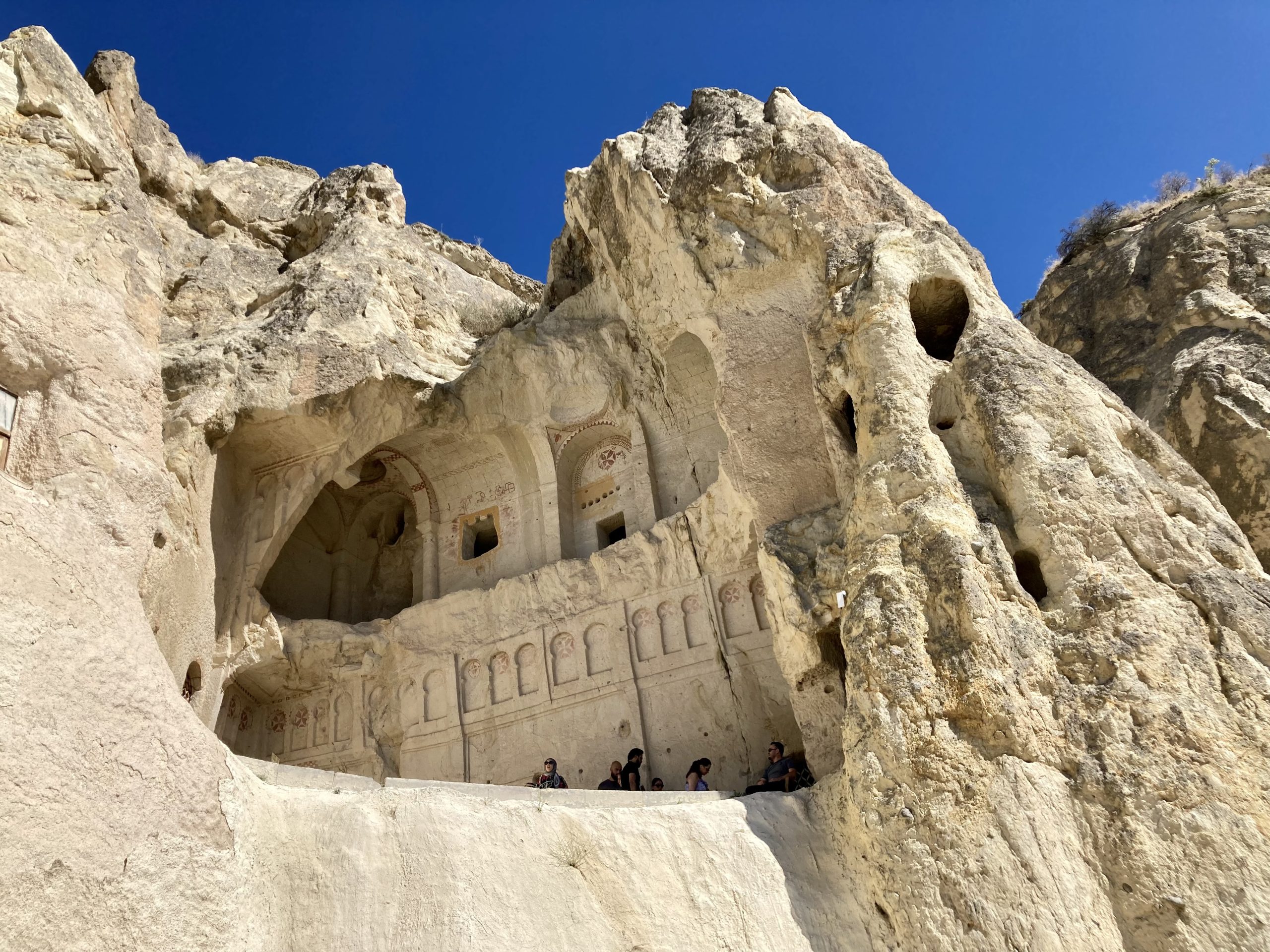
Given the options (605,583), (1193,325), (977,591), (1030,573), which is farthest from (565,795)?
(1193,325)

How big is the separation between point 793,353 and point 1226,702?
215 inches

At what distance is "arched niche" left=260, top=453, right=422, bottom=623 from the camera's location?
1488 cm

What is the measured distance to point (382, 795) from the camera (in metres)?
7.40

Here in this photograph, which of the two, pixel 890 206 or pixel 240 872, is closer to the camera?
pixel 240 872

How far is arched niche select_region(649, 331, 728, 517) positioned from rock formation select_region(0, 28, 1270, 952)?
56 mm

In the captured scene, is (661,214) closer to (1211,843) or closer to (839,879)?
(839,879)

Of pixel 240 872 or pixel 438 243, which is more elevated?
pixel 438 243

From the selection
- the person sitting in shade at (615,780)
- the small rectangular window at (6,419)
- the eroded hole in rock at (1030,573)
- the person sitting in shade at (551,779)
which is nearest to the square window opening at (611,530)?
the person sitting in shade at (615,780)

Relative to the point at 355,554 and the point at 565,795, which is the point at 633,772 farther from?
the point at 355,554

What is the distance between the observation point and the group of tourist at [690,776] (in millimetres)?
9312

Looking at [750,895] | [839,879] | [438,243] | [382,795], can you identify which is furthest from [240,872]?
[438,243]

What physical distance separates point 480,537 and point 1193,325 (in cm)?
1009

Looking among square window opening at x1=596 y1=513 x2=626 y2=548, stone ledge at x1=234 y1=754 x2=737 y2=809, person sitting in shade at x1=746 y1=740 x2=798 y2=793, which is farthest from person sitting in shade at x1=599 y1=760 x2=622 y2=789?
square window opening at x1=596 y1=513 x2=626 y2=548

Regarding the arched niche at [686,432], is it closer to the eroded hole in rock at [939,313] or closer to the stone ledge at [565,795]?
the eroded hole in rock at [939,313]
